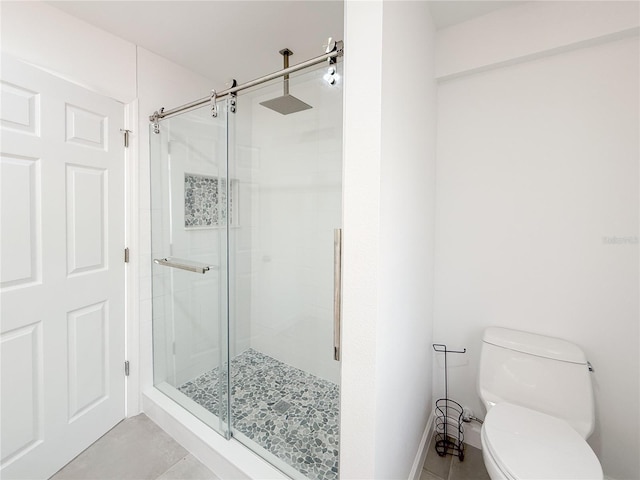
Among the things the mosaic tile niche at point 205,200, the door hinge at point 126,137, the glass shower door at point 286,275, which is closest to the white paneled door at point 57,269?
the door hinge at point 126,137

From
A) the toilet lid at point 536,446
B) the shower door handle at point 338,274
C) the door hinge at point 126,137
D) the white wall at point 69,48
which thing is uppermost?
the white wall at point 69,48

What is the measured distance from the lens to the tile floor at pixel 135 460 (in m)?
1.52

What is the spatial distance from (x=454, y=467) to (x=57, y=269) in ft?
7.75

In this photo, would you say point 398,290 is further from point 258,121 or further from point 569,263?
point 258,121

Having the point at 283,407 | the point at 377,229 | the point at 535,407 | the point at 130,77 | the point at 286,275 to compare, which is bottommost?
the point at 283,407

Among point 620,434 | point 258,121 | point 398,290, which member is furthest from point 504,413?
point 258,121

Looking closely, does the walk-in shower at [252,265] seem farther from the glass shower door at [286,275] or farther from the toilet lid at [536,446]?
the toilet lid at [536,446]

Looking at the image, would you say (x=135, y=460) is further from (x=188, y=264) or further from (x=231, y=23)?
(x=231, y=23)

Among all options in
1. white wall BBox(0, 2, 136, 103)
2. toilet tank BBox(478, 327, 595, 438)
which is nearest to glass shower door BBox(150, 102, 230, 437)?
white wall BBox(0, 2, 136, 103)

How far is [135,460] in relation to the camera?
161 cm

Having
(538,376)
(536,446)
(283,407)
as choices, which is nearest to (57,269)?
(283,407)

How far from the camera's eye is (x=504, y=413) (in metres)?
1.34

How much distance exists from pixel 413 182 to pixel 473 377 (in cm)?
127

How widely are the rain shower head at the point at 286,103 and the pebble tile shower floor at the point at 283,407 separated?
156 centimetres
